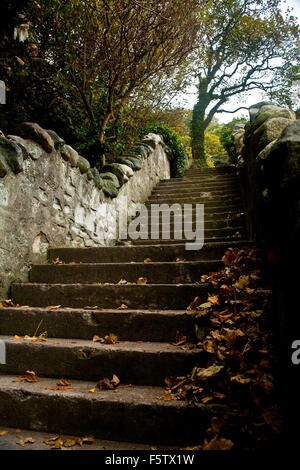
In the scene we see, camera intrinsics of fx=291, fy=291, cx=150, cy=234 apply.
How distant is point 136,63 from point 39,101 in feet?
5.64

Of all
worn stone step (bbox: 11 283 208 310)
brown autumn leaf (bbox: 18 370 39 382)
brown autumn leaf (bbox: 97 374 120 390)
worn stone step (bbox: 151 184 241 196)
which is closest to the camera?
brown autumn leaf (bbox: 97 374 120 390)

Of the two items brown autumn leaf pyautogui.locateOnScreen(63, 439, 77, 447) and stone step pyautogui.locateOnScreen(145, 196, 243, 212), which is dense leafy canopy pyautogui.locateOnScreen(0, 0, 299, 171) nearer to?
stone step pyautogui.locateOnScreen(145, 196, 243, 212)

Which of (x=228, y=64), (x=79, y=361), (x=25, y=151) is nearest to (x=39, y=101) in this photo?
(x=25, y=151)

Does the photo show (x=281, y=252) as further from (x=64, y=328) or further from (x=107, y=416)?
(x=64, y=328)

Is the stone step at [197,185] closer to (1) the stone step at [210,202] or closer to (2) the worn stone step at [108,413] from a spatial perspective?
(1) the stone step at [210,202]

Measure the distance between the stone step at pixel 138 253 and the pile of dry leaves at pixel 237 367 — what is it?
706 millimetres

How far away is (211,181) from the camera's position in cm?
646

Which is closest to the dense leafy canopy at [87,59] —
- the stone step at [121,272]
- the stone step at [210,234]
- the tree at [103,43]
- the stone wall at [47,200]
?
the tree at [103,43]

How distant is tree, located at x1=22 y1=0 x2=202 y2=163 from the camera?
14.0 ft

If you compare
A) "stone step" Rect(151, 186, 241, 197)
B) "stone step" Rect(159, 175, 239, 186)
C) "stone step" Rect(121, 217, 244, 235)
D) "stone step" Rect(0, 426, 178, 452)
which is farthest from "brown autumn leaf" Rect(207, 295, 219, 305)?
"stone step" Rect(159, 175, 239, 186)

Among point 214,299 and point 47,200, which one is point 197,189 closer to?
point 47,200

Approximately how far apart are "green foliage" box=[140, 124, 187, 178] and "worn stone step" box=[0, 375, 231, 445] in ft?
22.5

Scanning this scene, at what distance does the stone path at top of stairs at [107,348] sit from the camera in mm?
1434

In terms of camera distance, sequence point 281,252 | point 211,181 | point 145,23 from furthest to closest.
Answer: point 211,181, point 145,23, point 281,252
